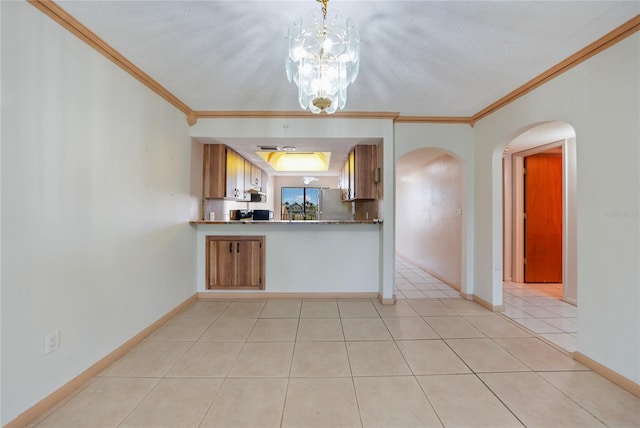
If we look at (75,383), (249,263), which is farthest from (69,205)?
(249,263)

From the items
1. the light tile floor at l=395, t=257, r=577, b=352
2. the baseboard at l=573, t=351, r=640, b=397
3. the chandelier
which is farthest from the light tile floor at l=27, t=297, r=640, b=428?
the chandelier

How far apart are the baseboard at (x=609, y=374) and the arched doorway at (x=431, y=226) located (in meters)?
1.70

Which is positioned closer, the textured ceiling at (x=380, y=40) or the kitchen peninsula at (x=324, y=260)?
the textured ceiling at (x=380, y=40)

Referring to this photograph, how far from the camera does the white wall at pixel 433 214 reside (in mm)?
4169

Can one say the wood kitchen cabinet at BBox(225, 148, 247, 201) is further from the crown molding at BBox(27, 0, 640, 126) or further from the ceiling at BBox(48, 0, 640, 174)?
the ceiling at BBox(48, 0, 640, 174)

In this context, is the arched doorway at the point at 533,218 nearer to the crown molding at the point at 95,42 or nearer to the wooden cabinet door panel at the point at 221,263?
the wooden cabinet door panel at the point at 221,263

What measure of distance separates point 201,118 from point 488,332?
13.5 feet

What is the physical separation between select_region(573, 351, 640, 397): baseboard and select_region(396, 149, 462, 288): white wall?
1902 millimetres

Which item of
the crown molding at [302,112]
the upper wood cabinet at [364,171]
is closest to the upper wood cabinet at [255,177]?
A: the crown molding at [302,112]

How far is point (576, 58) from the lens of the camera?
2.03m

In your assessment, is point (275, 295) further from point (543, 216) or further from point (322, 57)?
point (543, 216)

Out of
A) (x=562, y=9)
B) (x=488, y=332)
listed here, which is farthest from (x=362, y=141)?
(x=488, y=332)

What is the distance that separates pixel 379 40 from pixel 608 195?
1999 millimetres

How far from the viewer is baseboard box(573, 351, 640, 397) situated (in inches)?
66.5
